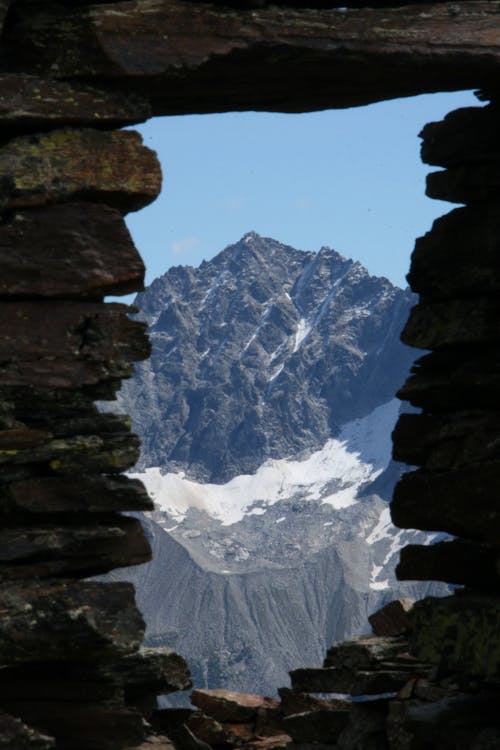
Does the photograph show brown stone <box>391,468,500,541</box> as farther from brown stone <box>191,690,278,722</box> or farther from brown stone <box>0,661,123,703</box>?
brown stone <box>191,690,278,722</box>

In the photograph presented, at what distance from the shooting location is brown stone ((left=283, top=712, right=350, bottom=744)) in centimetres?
2380

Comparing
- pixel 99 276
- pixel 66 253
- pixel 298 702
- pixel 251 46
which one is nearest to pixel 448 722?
pixel 298 702

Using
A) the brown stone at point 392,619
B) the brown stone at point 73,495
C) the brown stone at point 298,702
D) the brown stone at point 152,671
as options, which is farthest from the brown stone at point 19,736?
the brown stone at point 392,619

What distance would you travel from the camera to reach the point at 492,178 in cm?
1867

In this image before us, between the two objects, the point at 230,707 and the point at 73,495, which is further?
the point at 230,707

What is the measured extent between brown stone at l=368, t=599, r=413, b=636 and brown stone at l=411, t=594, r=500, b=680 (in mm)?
8303

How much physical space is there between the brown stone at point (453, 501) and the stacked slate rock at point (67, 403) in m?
4.55

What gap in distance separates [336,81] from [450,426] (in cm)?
534

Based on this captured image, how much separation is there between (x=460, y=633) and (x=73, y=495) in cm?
603

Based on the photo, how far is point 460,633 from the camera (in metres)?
17.4

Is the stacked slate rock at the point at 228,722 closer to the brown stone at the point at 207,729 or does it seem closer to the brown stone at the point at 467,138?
the brown stone at the point at 207,729

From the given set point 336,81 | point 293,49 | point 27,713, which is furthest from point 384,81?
point 27,713

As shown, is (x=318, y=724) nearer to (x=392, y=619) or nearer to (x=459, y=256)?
(x=392, y=619)

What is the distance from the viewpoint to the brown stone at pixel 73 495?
1522 centimetres
